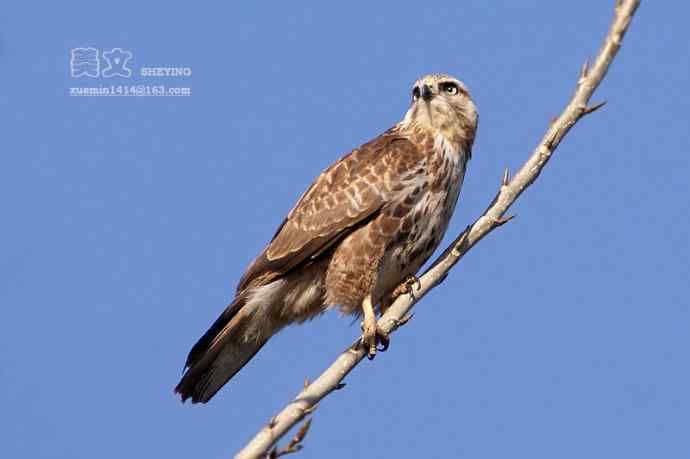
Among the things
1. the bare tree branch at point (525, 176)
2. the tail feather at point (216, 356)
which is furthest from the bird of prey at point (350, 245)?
the bare tree branch at point (525, 176)

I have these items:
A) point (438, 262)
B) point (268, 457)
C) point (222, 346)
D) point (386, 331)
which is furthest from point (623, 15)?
point (222, 346)

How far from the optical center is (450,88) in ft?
22.5

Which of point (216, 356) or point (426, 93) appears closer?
point (216, 356)

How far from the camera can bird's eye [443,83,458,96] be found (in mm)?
6836

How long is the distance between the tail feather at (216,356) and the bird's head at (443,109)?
5.74 feet

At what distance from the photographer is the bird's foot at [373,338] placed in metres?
5.57

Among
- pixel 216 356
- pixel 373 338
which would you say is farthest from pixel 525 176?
pixel 216 356

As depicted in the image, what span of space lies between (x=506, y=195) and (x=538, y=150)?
0.28 meters

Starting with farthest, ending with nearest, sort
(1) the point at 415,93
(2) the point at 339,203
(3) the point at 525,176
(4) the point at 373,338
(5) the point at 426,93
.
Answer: (1) the point at 415,93 → (5) the point at 426,93 → (2) the point at 339,203 → (4) the point at 373,338 → (3) the point at 525,176

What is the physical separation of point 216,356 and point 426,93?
7.36 feet

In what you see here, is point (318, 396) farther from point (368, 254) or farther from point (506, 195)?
point (368, 254)

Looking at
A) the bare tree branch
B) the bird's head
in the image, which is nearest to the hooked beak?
the bird's head

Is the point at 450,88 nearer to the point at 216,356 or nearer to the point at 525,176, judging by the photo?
the point at 525,176

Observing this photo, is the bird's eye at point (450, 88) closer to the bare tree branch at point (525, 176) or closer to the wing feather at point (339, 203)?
the wing feather at point (339, 203)
